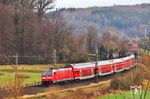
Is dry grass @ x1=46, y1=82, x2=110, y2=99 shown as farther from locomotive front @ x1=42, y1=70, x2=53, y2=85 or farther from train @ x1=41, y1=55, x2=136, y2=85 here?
locomotive front @ x1=42, y1=70, x2=53, y2=85

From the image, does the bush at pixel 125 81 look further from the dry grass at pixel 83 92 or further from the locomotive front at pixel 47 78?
the locomotive front at pixel 47 78

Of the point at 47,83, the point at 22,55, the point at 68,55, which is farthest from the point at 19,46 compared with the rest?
the point at 47,83

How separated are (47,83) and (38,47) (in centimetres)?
4556

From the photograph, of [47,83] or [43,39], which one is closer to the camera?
[47,83]

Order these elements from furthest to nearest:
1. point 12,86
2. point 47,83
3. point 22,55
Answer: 1. point 22,55
2. point 47,83
3. point 12,86

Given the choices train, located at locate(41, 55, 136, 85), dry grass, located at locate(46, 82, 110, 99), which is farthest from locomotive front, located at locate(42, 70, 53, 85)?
dry grass, located at locate(46, 82, 110, 99)

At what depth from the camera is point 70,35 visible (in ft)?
398

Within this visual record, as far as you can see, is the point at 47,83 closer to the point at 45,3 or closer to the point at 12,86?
the point at 12,86

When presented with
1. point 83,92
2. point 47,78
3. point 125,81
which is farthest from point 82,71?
point 83,92

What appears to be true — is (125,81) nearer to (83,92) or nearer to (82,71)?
(82,71)

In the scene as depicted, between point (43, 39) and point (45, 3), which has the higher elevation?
point (45, 3)

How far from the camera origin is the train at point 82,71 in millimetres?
60531

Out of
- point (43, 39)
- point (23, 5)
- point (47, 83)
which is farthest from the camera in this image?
point (23, 5)

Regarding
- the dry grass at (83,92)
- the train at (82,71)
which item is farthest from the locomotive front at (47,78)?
the dry grass at (83,92)
